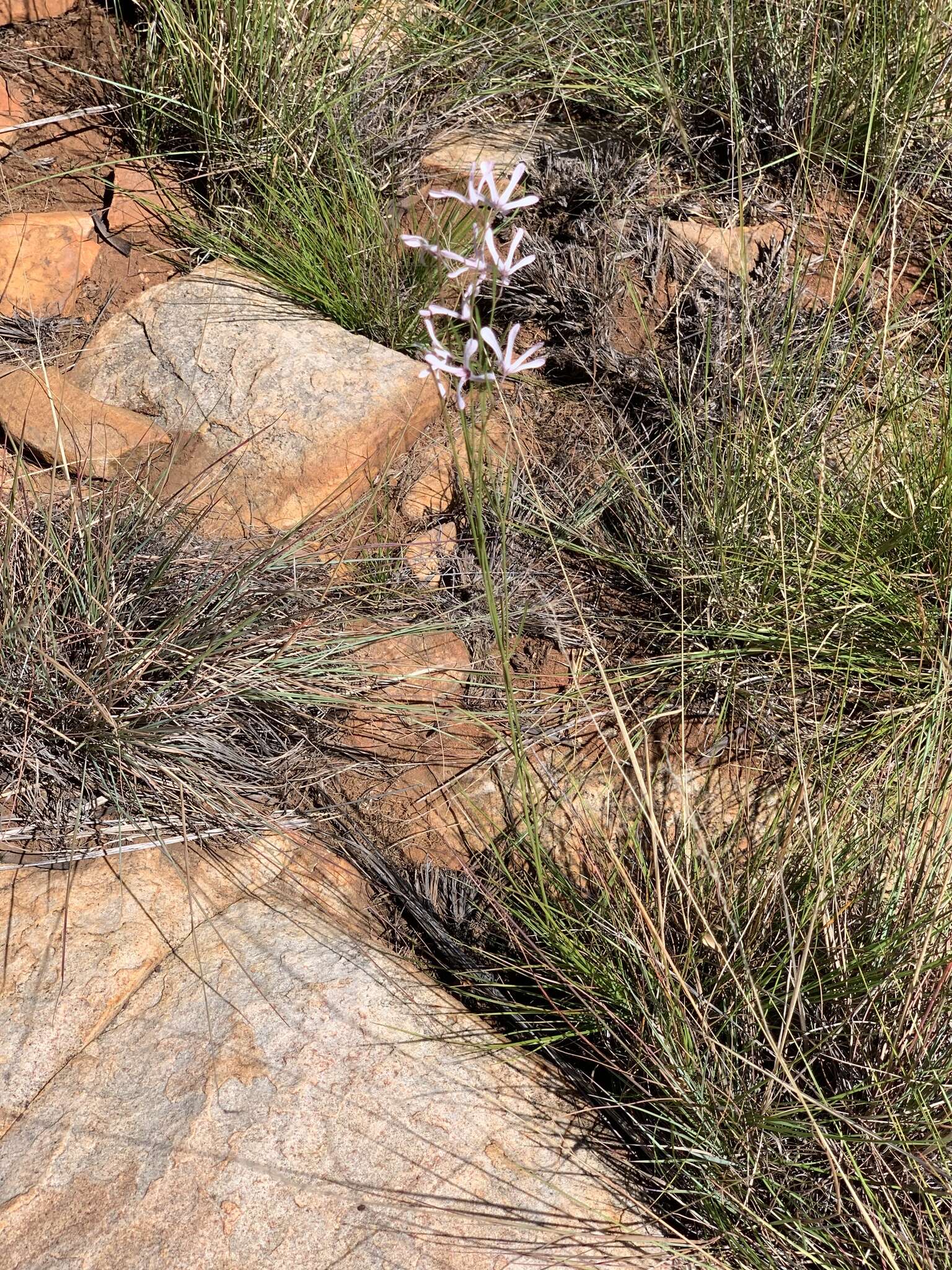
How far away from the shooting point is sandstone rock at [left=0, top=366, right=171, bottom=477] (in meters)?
2.53

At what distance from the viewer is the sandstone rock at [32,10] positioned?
10.7 ft

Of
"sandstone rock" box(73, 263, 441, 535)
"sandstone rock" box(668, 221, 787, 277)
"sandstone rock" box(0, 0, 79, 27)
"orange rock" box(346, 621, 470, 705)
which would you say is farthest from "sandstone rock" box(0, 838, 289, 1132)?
"sandstone rock" box(0, 0, 79, 27)

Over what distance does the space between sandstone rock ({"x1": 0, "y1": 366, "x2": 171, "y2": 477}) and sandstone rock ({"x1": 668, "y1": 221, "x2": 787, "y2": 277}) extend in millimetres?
1511

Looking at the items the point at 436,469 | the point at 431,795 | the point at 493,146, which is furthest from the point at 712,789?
the point at 493,146

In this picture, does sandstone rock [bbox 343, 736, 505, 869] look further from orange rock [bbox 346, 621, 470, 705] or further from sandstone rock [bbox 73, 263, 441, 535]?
sandstone rock [bbox 73, 263, 441, 535]

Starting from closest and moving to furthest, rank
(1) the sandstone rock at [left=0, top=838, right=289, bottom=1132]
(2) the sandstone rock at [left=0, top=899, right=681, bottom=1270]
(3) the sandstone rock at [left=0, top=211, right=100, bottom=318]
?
1. (2) the sandstone rock at [left=0, top=899, right=681, bottom=1270]
2. (1) the sandstone rock at [left=0, top=838, right=289, bottom=1132]
3. (3) the sandstone rock at [left=0, top=211, right=100, bottom=318]

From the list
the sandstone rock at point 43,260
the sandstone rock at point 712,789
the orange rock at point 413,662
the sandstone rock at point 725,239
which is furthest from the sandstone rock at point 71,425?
the sandstone rock at point 725,239

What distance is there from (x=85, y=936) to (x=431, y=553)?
1.11 meters

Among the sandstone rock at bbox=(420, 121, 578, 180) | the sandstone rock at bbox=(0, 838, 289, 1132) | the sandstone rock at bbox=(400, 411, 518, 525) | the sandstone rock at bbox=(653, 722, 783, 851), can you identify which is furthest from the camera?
the sandstone rock at bbox=(420, 121, 578, 180)

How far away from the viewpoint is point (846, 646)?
84.9 inches

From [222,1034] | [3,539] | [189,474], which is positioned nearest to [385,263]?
[189,474]

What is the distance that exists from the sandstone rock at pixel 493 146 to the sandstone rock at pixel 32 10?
3.80ft

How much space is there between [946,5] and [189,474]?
2.27 meters

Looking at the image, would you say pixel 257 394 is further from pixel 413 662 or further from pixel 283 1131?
pixel 283 1131
